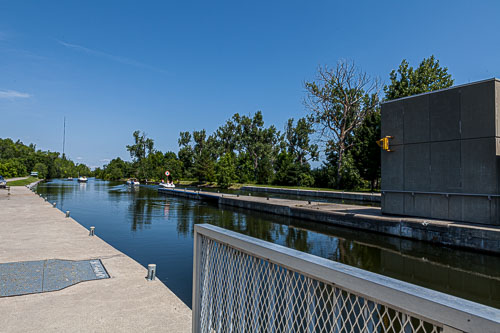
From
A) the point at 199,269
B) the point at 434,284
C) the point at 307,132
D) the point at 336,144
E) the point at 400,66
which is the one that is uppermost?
the point at 400,66

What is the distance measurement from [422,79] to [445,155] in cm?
2234

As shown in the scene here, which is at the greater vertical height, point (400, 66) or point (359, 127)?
point (400, 66)

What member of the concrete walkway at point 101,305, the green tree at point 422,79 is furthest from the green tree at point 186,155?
the concrete walkway at point 101,305

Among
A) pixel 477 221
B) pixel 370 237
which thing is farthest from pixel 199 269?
pixel 477 221

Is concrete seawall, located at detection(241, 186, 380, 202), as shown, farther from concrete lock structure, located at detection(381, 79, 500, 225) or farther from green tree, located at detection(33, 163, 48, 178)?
green tree, located at detection(33, 163, 48, 178)

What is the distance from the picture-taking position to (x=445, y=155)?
11102 millimetres

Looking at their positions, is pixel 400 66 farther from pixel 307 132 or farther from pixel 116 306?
pixel 116 306

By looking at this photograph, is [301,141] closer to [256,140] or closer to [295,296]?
[256,140]

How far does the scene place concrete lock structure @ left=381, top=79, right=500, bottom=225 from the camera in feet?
32.7

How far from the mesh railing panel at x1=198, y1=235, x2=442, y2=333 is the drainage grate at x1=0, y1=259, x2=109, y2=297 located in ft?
9.00

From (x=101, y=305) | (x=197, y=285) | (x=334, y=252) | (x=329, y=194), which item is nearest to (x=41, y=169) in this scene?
(x=329, y=194)

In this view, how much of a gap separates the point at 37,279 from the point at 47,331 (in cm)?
168

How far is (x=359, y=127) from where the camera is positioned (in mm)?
33469

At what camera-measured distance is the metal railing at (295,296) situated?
1.01 m
